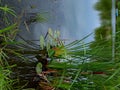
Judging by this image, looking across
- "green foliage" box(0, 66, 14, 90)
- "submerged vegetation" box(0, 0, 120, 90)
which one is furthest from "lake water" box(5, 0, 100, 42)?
"green foliage" box(0, 66, 14, 90)

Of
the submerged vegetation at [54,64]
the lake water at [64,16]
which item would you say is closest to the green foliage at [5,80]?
the submerged vegetation at [54,64]

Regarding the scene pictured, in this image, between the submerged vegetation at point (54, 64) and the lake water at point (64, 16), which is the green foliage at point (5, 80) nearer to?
the submerged vegetation at point (54, 64)

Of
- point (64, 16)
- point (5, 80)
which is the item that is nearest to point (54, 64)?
point (5, 80)

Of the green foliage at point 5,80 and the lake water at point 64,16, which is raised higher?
the lake water at point 64,16

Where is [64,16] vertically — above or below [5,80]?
above

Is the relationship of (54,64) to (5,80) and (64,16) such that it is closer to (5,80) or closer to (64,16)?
(5,80)

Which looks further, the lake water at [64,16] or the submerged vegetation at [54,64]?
the lake water at [64,16]

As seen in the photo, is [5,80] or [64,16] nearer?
[5,80]

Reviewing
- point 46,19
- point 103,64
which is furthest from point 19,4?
point 103,64
